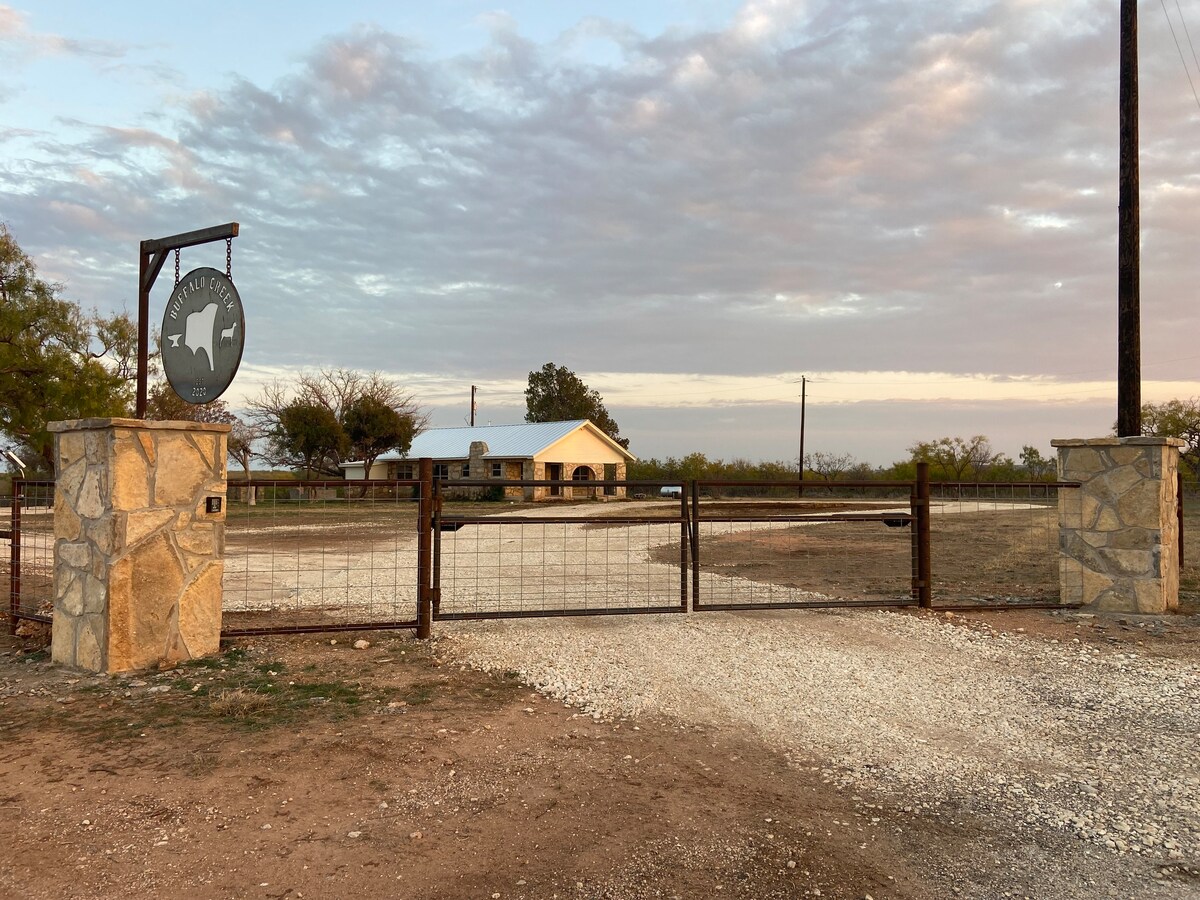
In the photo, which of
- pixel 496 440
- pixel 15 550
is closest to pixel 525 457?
pixel 496 440

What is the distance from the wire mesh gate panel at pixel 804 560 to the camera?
343 inches

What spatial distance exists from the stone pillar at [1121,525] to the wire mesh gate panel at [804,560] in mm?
1837

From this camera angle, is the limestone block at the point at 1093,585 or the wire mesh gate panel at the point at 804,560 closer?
the wire mesh gate panel at the point at 804,560

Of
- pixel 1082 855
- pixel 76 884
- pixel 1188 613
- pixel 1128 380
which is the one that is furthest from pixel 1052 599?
pixel 76 884

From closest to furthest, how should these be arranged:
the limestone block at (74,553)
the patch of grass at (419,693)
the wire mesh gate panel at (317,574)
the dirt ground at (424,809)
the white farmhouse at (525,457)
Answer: the dirt ground at (424,809) < the patch of grass at (419,693) < the limestone block at (74,553) < the wire mesh gate panel at (317,574) < the white farmhouse at (525,457)

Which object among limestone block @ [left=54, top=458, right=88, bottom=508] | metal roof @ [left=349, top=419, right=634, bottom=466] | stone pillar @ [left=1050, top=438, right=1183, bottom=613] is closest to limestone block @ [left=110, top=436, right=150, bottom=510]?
limestone block @ [left=54, top=458, right=88, bottom=508]

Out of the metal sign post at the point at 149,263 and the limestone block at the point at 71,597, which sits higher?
the metal sign post at the point at 149,263

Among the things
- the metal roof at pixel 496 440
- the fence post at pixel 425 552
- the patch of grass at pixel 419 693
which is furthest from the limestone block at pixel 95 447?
the metal roof at pixel 496 440

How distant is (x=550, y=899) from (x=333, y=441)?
44739 millimetres

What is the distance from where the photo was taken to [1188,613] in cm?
917

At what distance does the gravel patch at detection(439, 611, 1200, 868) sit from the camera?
13.9ft

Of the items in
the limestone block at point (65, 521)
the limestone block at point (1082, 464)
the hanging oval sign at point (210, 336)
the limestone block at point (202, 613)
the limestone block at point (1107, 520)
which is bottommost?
the limestone block at point (202, 613)

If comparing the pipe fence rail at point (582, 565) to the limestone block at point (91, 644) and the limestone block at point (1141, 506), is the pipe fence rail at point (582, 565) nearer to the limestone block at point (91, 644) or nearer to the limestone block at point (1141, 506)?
the limestone block at point (1141, 506)

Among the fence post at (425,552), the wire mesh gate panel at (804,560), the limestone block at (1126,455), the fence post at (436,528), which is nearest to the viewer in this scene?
the fence post at (425,552)
